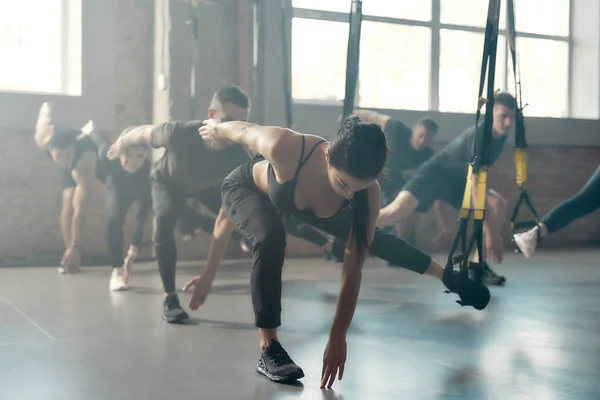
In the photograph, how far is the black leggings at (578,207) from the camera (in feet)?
13.9

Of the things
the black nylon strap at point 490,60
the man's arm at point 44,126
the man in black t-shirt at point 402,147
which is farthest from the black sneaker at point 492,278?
the man's arm at point 44,126

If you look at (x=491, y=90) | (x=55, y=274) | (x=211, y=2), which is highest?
(x=211, y=2)

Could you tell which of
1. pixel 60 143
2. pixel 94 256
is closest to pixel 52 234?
pixel 94 256

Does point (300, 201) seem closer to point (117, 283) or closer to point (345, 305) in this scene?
point (345, 305)

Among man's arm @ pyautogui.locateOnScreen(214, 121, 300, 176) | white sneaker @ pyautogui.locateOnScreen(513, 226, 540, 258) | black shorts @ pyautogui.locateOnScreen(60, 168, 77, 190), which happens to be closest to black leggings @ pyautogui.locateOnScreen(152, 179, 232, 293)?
man's arm @ pyautogui.locateOnScreen(214, 121, 300, 176)

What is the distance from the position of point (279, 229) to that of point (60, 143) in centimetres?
317

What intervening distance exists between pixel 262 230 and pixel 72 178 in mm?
3281

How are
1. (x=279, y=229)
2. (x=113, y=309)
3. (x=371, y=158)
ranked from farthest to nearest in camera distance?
1. (x=113, y=309)
2. (x=279, y=229)
3. (x=371, y=158)

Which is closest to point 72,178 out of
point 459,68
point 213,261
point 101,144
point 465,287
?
point 101,144

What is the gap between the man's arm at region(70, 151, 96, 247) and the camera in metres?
5.35

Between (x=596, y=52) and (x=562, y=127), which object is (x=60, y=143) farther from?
(x=596, y=52)

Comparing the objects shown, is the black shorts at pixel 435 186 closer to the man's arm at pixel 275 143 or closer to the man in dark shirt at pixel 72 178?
the man in dark shirt at pixel 72 178

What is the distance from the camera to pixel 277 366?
2475 millimetres

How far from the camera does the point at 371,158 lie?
2127 millimetres
